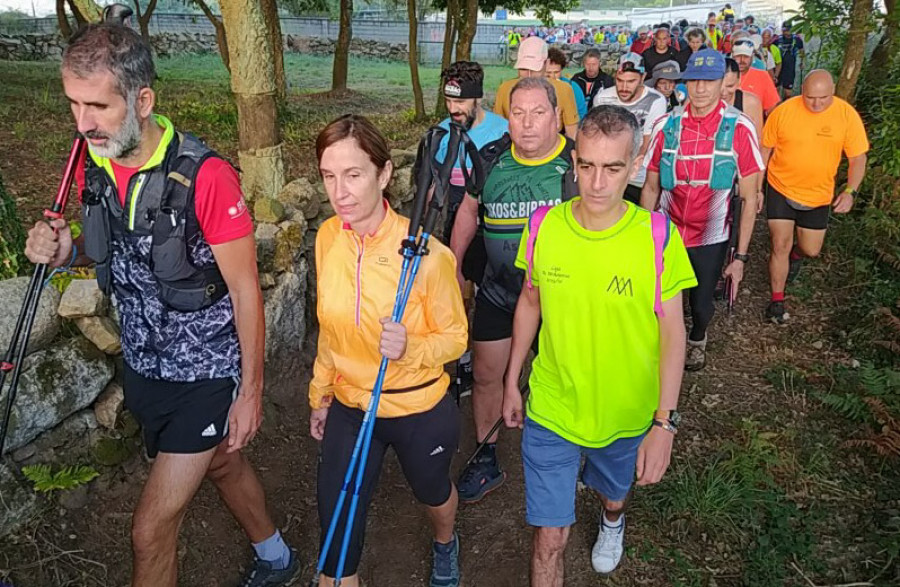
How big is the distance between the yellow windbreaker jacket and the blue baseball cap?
2.88 m

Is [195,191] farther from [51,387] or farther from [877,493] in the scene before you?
[877,493]

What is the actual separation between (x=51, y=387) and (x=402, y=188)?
388 centimetres

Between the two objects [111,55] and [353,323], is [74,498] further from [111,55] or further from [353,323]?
[111,55]

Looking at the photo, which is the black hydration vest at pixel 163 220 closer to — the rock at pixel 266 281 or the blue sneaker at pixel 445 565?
the blue sneaker at pixel 445 565

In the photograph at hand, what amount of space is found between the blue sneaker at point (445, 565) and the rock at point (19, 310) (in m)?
2.20

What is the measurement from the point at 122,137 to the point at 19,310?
4.70 ft

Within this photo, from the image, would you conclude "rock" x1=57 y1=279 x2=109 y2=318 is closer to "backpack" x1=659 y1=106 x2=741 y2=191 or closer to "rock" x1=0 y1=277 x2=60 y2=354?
"rock" x1=0 y1=277 x2=60 y2=354

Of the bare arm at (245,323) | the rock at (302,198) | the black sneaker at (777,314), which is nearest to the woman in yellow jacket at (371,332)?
the bare arm at (245,323)

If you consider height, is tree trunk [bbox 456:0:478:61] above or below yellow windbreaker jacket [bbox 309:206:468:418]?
above

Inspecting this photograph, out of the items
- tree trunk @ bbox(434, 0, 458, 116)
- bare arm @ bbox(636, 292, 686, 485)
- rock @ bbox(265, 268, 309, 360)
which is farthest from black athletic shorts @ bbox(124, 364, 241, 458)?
tree trunk @ bbox(434, 0, 458, 116)

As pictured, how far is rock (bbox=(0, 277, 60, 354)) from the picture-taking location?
330 centimetres

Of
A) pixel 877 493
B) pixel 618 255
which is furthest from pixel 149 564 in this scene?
pixel 877 493

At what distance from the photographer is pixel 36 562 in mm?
3215

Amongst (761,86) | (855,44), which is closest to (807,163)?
(761,86)
